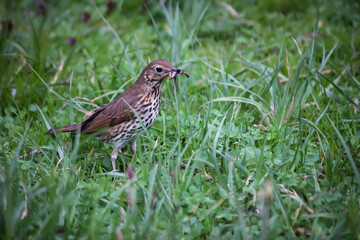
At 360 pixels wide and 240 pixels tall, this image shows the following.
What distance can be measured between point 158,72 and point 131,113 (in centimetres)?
46

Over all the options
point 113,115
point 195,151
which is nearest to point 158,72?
point 113,115

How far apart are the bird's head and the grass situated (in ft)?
1.09

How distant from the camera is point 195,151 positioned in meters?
3.36

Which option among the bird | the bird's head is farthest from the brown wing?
the bird's head

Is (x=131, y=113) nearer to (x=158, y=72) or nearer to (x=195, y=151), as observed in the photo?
(x=158, y=72)

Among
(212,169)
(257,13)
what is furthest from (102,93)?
(257,13)

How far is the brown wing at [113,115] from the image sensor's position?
364cm

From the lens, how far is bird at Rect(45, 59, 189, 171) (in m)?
3.59

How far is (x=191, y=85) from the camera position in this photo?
459 centimetres

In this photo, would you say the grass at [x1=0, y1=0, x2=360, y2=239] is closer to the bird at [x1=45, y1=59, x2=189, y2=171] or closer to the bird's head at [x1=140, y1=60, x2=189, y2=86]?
the bird at [x1=45, y1=59, x2=189, y2=171]

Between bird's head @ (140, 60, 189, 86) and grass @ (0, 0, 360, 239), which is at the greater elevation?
bird's head @ (140, 60, 189, 86)

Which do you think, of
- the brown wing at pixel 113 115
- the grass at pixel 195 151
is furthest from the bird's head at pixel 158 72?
the grass at pixel 195 151

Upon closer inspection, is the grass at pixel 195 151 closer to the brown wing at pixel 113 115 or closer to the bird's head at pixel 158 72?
the brown wing at pixel 113 115

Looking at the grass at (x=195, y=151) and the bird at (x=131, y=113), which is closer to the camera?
the grass at (x=195, y=151)
